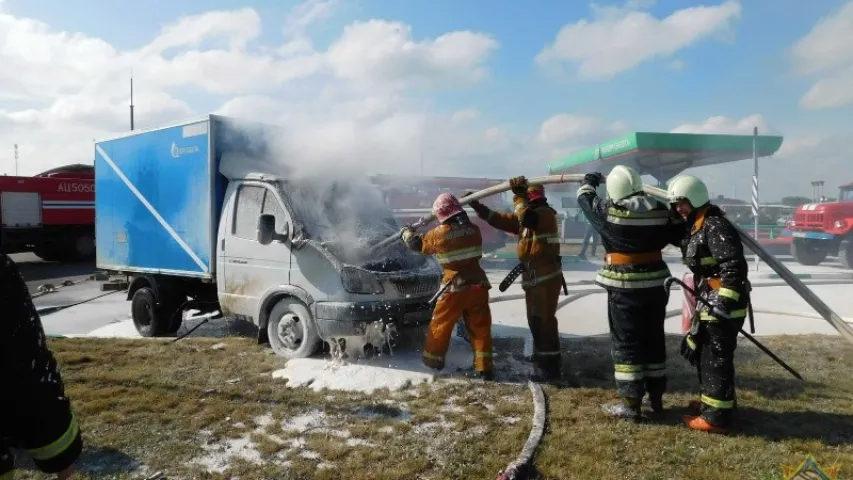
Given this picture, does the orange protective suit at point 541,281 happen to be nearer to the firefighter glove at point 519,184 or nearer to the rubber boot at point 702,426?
the firefighter glove at point 519,184

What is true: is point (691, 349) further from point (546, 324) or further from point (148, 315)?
point (148, 315)

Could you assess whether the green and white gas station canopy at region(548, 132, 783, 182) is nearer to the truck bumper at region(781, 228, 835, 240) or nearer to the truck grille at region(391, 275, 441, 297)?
the truck bumper at region(781, 228, 835, 240)

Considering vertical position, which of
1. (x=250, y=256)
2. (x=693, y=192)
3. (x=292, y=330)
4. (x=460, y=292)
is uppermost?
(x=693, y=192)

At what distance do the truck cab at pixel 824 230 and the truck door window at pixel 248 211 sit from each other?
15100 mm

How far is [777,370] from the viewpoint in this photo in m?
5.47

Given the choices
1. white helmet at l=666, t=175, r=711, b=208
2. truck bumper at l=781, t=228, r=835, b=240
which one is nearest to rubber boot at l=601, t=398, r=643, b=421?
white helmet at l=666, t=175, r=711, b=208

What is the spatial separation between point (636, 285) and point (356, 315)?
2.58 m

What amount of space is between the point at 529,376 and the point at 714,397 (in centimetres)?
180

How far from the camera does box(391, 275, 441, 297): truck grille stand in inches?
221

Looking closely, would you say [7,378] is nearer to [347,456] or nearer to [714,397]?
[347,456]

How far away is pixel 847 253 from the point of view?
14.2 metres

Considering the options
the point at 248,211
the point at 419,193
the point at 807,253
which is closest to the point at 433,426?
the point at 248,211

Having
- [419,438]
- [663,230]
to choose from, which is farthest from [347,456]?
[663,230]

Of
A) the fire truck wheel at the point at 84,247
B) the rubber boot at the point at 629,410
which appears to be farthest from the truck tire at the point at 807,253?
the fire truck wheel at the point at 84,247
